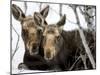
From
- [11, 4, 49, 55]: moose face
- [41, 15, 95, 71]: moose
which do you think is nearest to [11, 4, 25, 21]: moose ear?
[11, 4, 49, 55]: moose face

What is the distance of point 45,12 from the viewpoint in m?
2.07

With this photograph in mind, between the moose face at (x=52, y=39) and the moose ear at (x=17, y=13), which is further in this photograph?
the moose face at (x=52, y=39)

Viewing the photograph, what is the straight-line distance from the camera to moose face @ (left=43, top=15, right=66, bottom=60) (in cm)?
208

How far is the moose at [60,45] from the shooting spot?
2088 mm

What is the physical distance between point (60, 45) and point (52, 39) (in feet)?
0.38

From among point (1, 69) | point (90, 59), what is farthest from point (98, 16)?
point (1, 69)

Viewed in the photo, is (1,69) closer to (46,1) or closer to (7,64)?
(7,64)

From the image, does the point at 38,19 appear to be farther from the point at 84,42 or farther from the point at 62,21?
the point at 84,42

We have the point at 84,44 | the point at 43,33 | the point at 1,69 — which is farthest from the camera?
the point at 84,44

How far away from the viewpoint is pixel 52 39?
210 centimetres

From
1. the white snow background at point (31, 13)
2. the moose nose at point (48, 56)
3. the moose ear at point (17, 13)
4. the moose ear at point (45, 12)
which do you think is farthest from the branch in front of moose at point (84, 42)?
the moose ear at point (17, 13)

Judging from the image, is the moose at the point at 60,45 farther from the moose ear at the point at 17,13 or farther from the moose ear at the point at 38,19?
the moose ear at the point at 17,13

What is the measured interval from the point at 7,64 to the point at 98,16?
1209 millimetres

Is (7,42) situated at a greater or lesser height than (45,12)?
lesser
